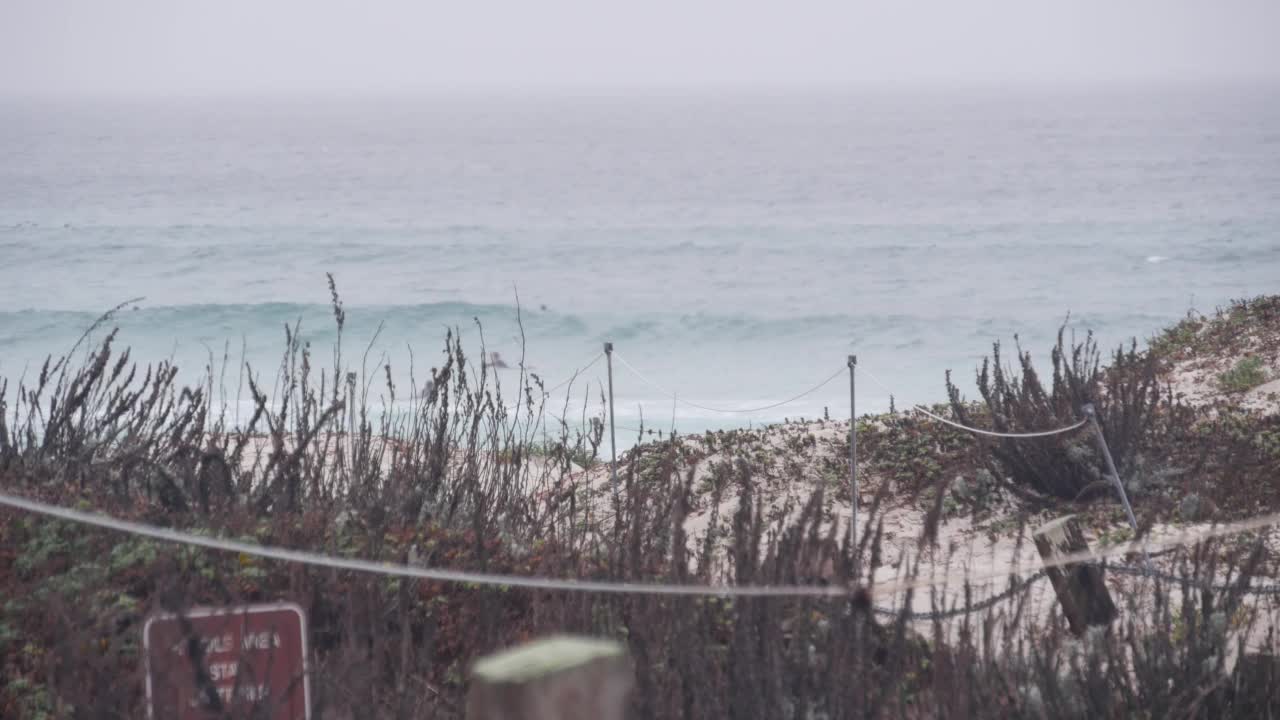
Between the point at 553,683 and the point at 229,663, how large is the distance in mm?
1297

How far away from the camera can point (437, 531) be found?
4.34m

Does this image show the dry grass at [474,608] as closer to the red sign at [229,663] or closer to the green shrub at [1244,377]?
the red sign at [229,663]

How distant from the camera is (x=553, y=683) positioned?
5.39ft

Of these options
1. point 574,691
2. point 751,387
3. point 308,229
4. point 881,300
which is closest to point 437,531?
point 574,691

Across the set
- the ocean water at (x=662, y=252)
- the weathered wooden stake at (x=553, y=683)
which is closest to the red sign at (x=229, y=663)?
the weathered wooden stake at (x=553, y=683)

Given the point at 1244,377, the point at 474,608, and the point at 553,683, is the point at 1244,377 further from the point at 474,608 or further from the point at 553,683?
the point at 553,683

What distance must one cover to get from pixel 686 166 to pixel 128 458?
63274 mm

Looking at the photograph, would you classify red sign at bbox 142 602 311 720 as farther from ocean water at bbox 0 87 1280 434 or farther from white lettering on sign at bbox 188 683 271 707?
ocean water at bbox 0 87 1280 434

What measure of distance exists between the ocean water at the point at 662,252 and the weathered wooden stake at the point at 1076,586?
9.55 ft

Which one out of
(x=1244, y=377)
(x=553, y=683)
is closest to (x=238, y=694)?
(x=553, y=683)

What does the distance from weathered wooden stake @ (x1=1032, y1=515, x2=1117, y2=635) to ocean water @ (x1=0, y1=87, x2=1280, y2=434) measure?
2912mm

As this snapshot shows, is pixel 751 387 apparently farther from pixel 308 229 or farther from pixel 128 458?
pixel 308 229

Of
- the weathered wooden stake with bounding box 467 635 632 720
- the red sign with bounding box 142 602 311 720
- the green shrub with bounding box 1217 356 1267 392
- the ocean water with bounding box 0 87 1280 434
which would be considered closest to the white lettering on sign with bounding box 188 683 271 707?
the red sign with bounding box 142 602 311 720

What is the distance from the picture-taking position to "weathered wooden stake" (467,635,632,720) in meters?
1.64
